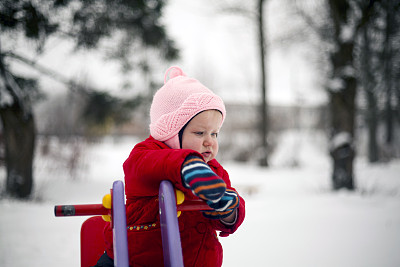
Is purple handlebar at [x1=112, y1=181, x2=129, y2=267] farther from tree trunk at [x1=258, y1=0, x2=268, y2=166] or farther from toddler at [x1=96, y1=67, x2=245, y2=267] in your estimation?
tree trunk at [x1=258, y1=0, x2=268, y2=166]

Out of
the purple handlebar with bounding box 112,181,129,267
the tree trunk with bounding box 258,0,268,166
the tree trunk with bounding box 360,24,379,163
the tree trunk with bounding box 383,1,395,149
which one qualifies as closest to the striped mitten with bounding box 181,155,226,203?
the purple handlebar with bounding box 112,181,129,267

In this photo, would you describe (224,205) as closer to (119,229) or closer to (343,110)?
(119,229)

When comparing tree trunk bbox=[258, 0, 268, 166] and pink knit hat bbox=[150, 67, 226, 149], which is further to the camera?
tree trunk bbox=[258, 0, 268, 166]

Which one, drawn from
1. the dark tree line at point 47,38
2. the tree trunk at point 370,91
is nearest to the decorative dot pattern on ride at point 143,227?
the dark tree line at point 47,38

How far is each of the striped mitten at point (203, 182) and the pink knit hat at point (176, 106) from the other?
41 centimetres

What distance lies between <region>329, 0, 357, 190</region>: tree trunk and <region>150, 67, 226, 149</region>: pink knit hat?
5.02 m

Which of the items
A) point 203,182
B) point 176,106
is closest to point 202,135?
point 176,106

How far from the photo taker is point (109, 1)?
5.93 metres

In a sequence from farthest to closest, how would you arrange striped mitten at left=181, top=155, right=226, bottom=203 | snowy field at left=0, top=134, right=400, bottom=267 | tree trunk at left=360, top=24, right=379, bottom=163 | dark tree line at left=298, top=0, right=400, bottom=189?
tree trunk at left=360, top=24, right=379, bottom=163 → dark tree line at left=298, top=0, right=400, bottom=189 → snowy field at left=0, top=134, right=400, bottom=267 → striped mitten at left=181, top=155, right=226, bottom=203

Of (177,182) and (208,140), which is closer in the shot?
(177,182)

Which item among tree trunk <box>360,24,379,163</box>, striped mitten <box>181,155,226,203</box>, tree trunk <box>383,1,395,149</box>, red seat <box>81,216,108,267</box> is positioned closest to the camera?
striped mitten <box>181,155,226,203</box>

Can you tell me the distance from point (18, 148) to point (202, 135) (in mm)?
5202

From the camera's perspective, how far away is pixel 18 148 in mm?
5414

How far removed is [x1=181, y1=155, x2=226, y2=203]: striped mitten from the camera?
3.22 feet
